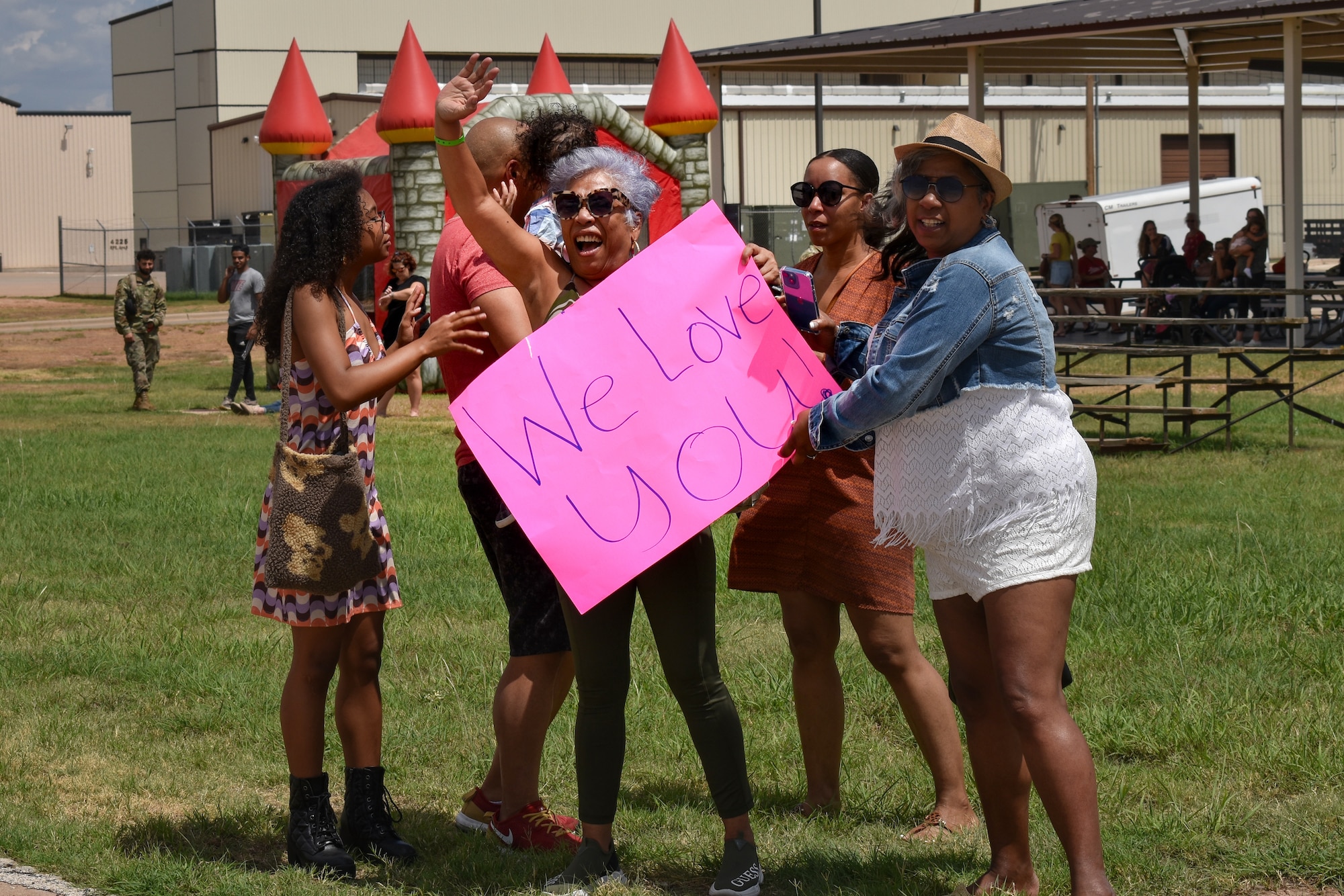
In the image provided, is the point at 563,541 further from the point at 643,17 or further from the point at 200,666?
the point at 643,17

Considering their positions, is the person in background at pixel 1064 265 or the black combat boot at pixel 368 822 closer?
the black combat boot at pixel 368 822

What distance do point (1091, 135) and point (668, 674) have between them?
130ft

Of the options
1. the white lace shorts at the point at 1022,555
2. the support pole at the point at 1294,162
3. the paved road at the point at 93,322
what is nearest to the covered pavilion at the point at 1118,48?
the support pole at the point at 1294,162

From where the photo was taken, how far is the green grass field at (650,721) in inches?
156

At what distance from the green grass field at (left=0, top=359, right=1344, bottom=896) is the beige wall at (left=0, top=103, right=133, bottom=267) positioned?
61401 millimetres

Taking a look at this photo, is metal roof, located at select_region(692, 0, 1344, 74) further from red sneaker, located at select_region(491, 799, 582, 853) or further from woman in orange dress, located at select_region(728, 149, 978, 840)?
red sneaker, located at select_region(491, 799, 582, 853)

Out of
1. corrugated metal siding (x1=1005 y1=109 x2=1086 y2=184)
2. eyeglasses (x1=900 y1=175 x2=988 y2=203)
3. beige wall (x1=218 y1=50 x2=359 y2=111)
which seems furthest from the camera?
beige wall (x1=218 y1=50 x2=359 y2=111)

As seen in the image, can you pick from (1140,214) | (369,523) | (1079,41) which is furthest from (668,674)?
(1140,214)

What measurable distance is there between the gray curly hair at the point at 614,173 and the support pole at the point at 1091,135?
35.6m

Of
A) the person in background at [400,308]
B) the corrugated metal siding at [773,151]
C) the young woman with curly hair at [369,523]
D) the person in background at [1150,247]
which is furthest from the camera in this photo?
the corrugated metal siding at [773,151]

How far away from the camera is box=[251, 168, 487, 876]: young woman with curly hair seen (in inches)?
152

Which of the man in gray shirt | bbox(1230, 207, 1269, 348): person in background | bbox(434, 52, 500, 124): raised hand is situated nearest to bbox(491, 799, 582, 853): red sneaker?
bbox(434, 52, 500, 124): raised hand

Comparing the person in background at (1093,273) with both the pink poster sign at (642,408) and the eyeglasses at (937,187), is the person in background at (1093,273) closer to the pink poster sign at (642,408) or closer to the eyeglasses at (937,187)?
the pink poster sign at (642,408)

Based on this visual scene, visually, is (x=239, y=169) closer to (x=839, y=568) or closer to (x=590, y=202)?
(x=839, y=568)
